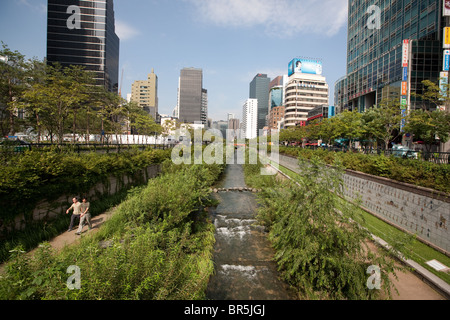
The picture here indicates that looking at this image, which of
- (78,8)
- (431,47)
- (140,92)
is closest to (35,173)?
(431,47)

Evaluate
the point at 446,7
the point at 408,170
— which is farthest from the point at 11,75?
the point at 446,7

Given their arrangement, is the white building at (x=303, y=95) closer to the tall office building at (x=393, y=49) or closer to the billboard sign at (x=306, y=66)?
the billboard sign at (x=306, y=66)

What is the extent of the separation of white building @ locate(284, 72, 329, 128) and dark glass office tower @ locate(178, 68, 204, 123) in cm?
8431

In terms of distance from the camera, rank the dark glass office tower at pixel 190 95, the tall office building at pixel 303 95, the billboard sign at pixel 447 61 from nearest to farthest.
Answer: the billboard sign at pixel 447 61 < the tall office building at pixel 303 95 < the dark glass office tower at pixel 190 95

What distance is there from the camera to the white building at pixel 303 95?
99.2m

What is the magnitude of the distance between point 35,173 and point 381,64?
57.4m

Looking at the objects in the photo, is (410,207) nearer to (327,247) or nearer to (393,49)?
(327,247)

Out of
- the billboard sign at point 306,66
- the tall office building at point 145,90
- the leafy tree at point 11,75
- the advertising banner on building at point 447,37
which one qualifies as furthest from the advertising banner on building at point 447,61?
the tall office building at point 145,90

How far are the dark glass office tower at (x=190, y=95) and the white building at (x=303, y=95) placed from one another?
8431 centimetres

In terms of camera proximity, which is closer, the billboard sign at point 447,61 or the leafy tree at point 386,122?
the leafy tree at point 386,122

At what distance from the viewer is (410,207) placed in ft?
31.7

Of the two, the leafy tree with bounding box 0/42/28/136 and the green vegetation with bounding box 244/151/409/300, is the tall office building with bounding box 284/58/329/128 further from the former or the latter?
the green vegetation with bounding box 244/151/409/300

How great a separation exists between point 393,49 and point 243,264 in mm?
52896
